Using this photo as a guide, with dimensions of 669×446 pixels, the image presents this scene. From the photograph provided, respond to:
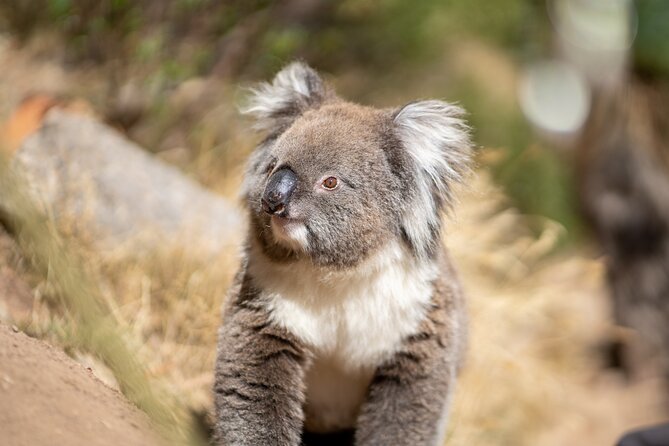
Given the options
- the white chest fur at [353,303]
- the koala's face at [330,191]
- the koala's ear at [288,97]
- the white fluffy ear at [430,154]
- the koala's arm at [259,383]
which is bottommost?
the koala's arm at [259,383]

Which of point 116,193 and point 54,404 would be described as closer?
point 54,404

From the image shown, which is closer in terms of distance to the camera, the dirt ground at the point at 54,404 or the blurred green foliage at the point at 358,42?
the dirt ground at the point at 54,404

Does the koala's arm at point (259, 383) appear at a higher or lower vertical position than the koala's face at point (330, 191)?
lower

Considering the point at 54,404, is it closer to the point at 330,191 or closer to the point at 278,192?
the point at 278,192

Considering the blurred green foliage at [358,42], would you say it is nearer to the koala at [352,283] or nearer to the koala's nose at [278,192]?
the koala at [352,283]

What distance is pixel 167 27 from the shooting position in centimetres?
644

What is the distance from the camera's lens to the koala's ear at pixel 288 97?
316 centimetres

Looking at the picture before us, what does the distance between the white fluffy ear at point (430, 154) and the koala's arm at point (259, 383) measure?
0.58 m

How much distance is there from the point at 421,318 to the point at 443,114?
28.3 inches

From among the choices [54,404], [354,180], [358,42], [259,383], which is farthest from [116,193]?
[358,42]

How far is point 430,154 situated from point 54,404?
147 cm

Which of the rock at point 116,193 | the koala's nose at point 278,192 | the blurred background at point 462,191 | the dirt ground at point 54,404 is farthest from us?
the rock at point 116,193

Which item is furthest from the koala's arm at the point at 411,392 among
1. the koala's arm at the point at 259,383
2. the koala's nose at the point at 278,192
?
the koala's nose at the point at 278,192

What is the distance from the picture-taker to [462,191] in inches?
122
